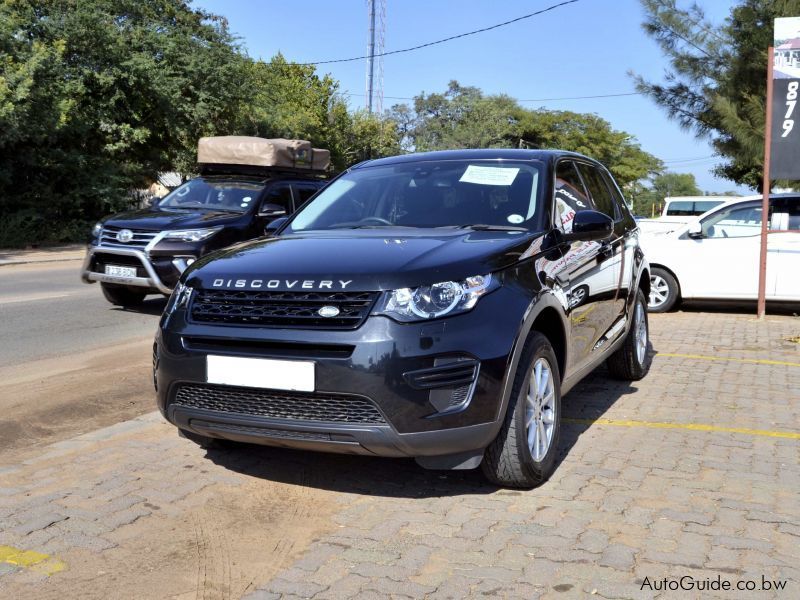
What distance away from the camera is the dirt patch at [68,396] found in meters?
4.93

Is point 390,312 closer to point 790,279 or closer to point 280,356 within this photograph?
point 280,356

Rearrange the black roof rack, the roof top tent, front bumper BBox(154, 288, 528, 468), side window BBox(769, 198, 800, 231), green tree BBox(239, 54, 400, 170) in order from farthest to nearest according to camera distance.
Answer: green tree BBox(239, 54, 400, 170) → the roof top tent → the black roof rack → side window BBox(769, 198, 800, 231) → front bumper BBox(154, 288, 528, 468)

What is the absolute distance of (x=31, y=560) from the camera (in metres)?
3.12

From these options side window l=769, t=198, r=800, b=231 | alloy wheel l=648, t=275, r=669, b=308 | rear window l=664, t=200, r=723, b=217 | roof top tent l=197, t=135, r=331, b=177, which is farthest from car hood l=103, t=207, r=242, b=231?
rear window l=664, t=200, r=723, b=217

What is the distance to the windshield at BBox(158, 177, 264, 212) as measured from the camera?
1021 cm

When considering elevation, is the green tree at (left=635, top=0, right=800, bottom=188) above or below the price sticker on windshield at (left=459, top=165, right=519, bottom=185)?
above

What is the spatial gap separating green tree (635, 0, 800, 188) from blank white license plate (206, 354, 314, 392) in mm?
15454

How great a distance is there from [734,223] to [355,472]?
318 inches

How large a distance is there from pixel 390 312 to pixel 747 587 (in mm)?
1713

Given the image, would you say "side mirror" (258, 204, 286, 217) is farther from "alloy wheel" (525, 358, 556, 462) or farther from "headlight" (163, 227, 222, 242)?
"alloy wheel" (525, 358, 556, 462)

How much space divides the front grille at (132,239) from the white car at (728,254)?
6289mm

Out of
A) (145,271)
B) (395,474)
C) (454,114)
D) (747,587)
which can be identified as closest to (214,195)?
(145,271)

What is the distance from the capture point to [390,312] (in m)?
3.36

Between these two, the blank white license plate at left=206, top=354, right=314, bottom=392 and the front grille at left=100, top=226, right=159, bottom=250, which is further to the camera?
the front grille at left=100, top=226, right=159, bottom=250
